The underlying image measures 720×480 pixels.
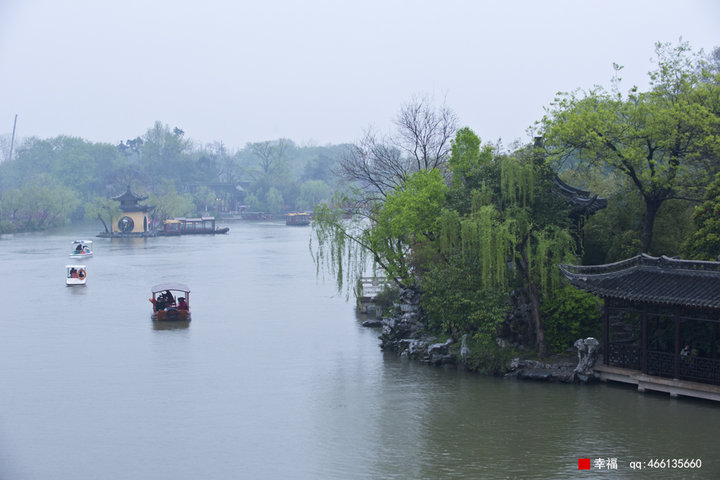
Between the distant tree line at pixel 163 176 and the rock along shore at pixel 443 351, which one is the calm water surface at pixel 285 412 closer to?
the rock along shore at pixel 443 351

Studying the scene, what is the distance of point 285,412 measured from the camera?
16.3m

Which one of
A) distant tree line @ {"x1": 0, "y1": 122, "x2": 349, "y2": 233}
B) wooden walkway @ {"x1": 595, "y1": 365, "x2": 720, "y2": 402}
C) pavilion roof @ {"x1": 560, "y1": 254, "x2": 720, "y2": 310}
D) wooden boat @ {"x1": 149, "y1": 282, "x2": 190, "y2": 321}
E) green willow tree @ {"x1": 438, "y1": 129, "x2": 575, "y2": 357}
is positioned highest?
distant tree line @ {"x1": 0, "y1": 122, "x2": 349, "y2": 233}

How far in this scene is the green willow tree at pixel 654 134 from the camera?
18.0m

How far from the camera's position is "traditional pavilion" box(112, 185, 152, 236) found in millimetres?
71312

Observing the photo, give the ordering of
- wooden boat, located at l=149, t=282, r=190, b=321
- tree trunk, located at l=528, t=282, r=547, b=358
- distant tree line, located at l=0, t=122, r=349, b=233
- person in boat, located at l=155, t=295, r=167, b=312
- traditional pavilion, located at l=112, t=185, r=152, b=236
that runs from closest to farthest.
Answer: tree trunk, located at l=528, t=282, r=547, b=358, wooden boat, located at l=149, t=282, r=190, b=321, person in boat, located at l=155, t=295, r=167, b=312, traditional pavilion, located at l=112, t=185, r=152, b=236, distant tree line, located at l=0, t=122, r=349, b=233

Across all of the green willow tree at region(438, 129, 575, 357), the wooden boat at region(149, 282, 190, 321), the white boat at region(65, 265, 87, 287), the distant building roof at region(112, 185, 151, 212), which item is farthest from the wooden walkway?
the distant building roof at region(112, 185, 151, 212)

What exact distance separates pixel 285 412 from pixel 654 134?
11.0m

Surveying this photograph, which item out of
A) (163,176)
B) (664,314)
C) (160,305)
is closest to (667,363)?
(664,314)

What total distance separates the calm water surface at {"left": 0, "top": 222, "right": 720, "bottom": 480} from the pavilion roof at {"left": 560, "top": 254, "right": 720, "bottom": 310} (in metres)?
2.18

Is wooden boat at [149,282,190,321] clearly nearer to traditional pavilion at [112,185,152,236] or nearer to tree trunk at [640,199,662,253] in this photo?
tree trunk at [640,199,662,253]

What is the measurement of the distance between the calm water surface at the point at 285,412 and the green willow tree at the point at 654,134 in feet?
18.0

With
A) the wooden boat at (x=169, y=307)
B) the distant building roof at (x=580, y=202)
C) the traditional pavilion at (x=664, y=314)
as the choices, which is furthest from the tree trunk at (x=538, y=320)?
the wooden boat at (x=169, y=307)

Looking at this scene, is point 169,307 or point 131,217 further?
point 131,217

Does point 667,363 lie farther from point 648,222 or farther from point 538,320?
point 648,222
